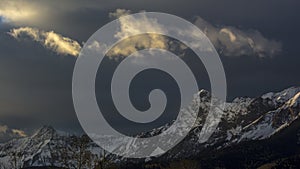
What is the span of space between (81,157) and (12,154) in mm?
38882

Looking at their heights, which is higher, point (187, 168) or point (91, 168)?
point (187, 168)

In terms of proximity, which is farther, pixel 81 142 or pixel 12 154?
pixel 12 154

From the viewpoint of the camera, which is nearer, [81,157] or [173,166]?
[81,157]

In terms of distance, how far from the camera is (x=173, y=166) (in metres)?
192

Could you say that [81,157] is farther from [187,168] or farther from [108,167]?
[187,168]

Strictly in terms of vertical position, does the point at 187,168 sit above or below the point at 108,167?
above

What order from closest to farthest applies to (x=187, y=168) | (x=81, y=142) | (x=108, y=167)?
(x=81, y=142) → (x=108, y=167) → (x=187, y=168)

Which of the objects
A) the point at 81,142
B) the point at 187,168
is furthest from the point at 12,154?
the point at 187,168

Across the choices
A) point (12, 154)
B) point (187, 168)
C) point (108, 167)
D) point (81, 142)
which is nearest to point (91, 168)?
point (108, 167)

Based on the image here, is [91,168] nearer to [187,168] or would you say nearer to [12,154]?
[12,154]

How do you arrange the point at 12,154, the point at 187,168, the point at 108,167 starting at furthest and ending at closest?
the point at 187,168 < the point at 12,154 < the point at 108,167

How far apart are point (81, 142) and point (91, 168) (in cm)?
1282

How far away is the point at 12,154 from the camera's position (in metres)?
130

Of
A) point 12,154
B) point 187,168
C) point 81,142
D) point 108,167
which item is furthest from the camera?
point 187,168
